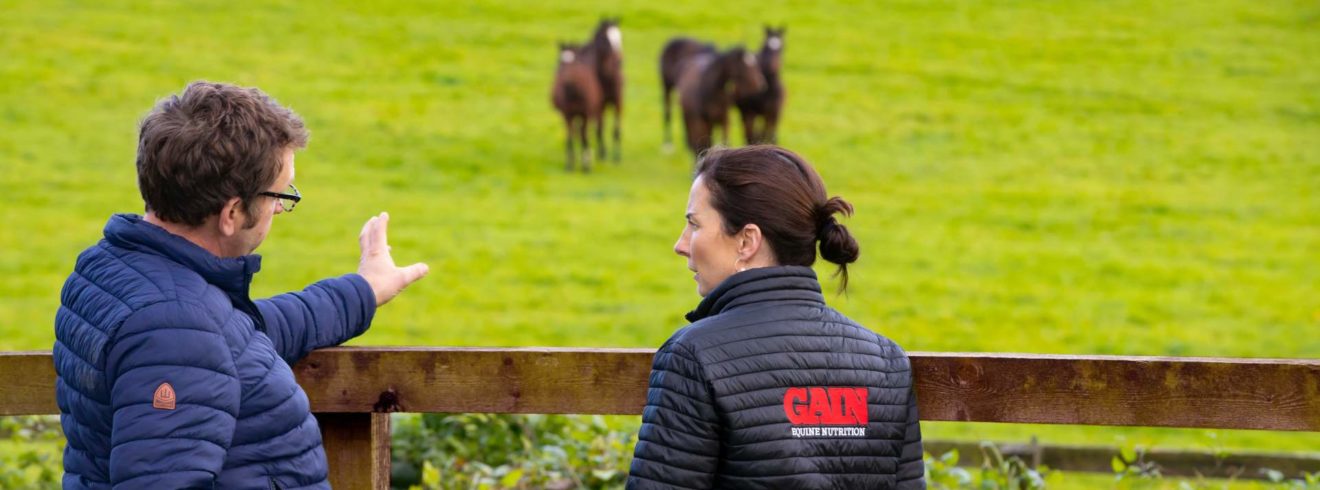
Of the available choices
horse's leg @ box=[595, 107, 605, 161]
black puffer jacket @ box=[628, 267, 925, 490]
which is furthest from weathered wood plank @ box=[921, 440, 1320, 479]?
horse's leg @ box=[595, 107, 605, 161]

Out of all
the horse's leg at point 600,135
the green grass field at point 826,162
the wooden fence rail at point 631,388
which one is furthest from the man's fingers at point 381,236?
the horse's leg at point 600,135

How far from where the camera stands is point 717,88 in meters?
20.7

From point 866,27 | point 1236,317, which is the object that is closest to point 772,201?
point 1236,317

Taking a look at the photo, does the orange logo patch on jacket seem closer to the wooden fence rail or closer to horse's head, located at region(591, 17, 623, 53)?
the wooden fence rail

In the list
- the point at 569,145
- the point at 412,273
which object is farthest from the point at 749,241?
the point at 569,145

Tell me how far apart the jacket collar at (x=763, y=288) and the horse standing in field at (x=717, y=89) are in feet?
58.8

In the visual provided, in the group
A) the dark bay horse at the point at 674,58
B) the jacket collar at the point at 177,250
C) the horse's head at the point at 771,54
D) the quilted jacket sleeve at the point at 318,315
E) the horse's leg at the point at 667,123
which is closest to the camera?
the jacket collar at the point at 177,250

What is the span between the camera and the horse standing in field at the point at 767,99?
68.7 feet

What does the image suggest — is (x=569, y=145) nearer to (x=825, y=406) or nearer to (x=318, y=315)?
(x=318, y=315)

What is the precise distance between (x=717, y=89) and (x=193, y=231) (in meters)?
18.6

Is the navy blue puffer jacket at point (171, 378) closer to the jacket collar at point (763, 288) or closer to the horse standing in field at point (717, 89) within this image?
the jacket collar at point (763, 288)

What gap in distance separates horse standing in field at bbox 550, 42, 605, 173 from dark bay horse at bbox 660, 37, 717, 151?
8.12 feet

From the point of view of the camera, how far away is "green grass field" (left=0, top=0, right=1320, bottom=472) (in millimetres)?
13109

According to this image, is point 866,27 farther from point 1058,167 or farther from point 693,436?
point 693,436
